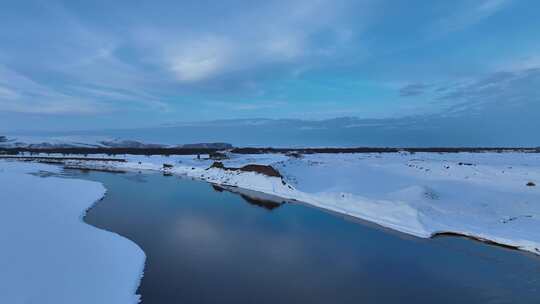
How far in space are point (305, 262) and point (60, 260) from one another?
6.67 metres

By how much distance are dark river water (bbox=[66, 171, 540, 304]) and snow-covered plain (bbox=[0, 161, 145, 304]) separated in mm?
636

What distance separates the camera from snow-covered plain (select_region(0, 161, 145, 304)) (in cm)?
737

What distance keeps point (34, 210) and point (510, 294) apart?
1665 cm

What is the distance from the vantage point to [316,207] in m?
20.8

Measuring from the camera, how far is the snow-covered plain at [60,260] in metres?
7.37

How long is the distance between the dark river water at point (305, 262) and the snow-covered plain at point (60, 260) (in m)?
0.64

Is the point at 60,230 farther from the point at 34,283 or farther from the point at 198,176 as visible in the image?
the point at 198,176

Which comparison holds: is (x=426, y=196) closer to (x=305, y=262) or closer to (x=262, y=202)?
(x=262, y=202)

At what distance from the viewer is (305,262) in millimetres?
10875

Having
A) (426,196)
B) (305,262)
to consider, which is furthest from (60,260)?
(426,196)

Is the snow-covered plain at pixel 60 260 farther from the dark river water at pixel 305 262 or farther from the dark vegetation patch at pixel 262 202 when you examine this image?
the dark vegetation patch at pixel 262 202

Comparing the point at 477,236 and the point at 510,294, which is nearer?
the point at 510,294

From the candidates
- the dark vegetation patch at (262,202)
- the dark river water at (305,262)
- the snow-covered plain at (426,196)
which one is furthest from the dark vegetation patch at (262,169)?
the dark river water at (305,262)

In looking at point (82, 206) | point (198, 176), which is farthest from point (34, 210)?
point (198, 176)
